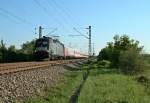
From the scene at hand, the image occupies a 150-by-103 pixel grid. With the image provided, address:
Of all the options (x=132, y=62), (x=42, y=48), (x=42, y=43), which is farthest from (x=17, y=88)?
(x=42, y=43)

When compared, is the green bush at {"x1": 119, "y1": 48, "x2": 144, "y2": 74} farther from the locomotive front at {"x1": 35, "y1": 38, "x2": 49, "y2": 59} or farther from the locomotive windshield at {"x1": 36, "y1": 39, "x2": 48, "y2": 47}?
the locomotive windshield at {"x1": 36, "y1": 39, "x2": 48, "y2": 47}

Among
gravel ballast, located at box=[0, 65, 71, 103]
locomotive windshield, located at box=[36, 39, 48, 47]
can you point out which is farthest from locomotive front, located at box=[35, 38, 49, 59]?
gravel ballast, located at box=[0, 65, 71, 103]

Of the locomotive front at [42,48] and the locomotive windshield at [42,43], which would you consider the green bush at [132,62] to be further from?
the locomotive windshield at [42,43]

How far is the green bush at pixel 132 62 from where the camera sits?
1804 inches

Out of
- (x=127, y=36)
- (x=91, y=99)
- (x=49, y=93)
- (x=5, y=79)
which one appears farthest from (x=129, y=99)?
(x=127, y=36)

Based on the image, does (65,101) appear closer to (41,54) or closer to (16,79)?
(16,79)

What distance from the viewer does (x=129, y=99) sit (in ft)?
57.7

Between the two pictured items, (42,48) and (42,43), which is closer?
(42,48)

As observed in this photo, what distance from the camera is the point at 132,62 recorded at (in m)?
46.7

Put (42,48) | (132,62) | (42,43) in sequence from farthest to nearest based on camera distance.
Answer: (42,43)
(42,48)
(132,62)

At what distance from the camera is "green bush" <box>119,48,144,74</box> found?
4581 centimetres

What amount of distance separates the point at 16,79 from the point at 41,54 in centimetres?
3246

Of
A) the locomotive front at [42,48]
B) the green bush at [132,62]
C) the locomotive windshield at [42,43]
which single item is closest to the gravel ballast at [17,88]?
the green bush at [132,62]

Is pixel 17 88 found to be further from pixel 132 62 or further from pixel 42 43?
pixel 42 43
